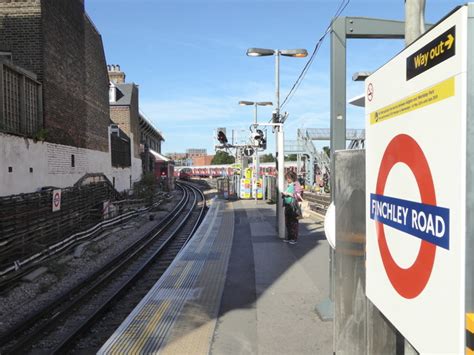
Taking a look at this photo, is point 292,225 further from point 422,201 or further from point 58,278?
point 422,201

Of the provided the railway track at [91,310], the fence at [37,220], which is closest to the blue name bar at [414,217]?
the railway track at [91,310]

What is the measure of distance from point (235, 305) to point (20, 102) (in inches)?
420

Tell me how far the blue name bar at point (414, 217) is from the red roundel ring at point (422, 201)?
0.03 metres

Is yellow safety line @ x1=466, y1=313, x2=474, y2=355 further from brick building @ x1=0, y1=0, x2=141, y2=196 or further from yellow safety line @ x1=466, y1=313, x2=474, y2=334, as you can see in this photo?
brick building @ x1=0, y1=0, x2=141, y2=196

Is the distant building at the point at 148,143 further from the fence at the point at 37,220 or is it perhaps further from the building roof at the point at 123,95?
the fence at the point at 37,220

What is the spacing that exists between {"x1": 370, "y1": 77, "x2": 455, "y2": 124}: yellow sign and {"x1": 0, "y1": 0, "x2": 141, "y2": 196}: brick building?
11.0m

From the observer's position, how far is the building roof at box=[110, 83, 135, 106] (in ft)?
134

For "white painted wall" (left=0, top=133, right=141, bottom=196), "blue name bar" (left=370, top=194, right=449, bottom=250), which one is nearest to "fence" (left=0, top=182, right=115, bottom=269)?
"white painted wall" (left=0, top=133, right=141, bottom=196)

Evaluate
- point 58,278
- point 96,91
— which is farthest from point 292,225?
point 96,91

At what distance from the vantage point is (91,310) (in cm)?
761

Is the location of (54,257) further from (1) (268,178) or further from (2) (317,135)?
(2) (317,135)

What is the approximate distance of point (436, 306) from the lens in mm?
1852

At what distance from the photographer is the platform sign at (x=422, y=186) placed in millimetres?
1677

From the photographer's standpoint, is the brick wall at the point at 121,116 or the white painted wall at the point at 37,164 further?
the brick wall at the point at 121,116
